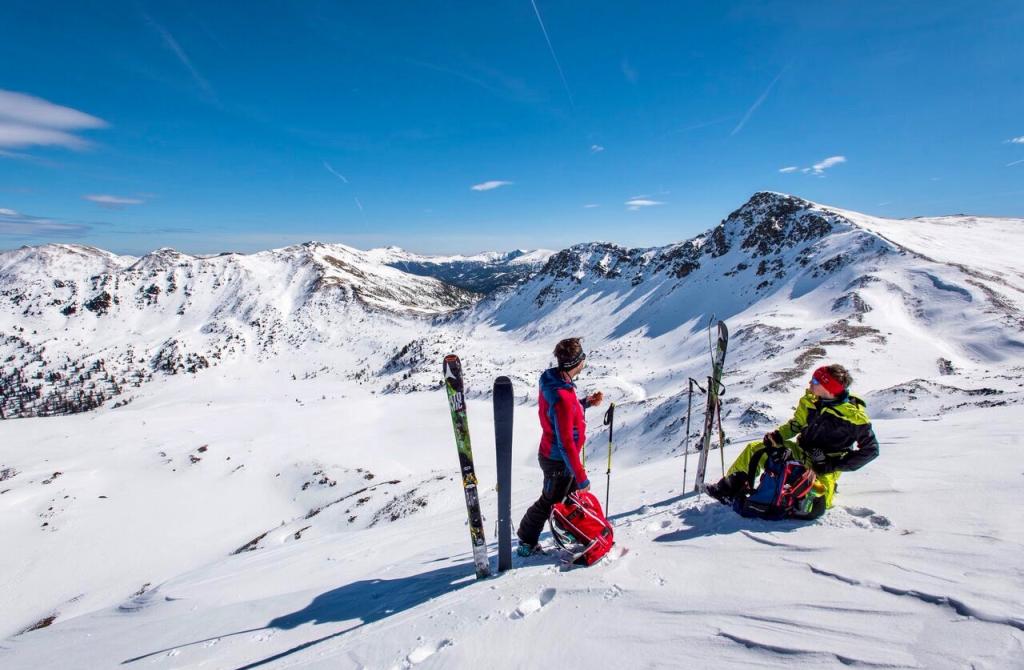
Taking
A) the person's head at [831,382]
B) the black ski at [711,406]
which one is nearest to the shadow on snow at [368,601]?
the black ski at [711,406]

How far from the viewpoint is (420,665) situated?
13.9 ft

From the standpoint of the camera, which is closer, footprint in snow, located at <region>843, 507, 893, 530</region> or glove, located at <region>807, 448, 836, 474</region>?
footprint in snow, located at <region>843, 507, 893, 530</region>

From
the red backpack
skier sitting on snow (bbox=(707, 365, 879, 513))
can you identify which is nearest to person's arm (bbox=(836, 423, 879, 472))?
skier sitting on snow (bbox=(707, 365, 879, 513))

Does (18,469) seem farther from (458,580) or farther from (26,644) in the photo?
(458,580)

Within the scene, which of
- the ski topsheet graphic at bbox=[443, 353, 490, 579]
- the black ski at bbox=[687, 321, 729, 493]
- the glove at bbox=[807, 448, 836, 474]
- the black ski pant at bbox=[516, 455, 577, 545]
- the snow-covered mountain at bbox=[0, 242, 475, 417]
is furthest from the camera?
the snow-covered mountain at bbox=[0, 242, 475, 417]

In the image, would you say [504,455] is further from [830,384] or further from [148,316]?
[148,316]

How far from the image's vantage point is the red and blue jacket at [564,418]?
213 inches

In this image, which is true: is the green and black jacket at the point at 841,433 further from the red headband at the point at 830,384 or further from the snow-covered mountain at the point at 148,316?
the snow-covered mountain at the point at 148,316

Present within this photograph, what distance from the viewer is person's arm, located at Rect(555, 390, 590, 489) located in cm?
541

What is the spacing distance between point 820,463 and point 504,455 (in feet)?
13.7

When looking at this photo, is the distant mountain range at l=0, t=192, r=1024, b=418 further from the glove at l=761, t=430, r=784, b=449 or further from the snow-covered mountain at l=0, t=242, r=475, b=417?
the glove at l=761, t=430, r=784, b=449

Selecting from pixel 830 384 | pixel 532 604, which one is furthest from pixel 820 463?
pixel 532 604

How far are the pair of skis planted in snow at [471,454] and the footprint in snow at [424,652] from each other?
1.33 meters

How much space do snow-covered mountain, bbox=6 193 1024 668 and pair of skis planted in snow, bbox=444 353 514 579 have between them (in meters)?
0.45
